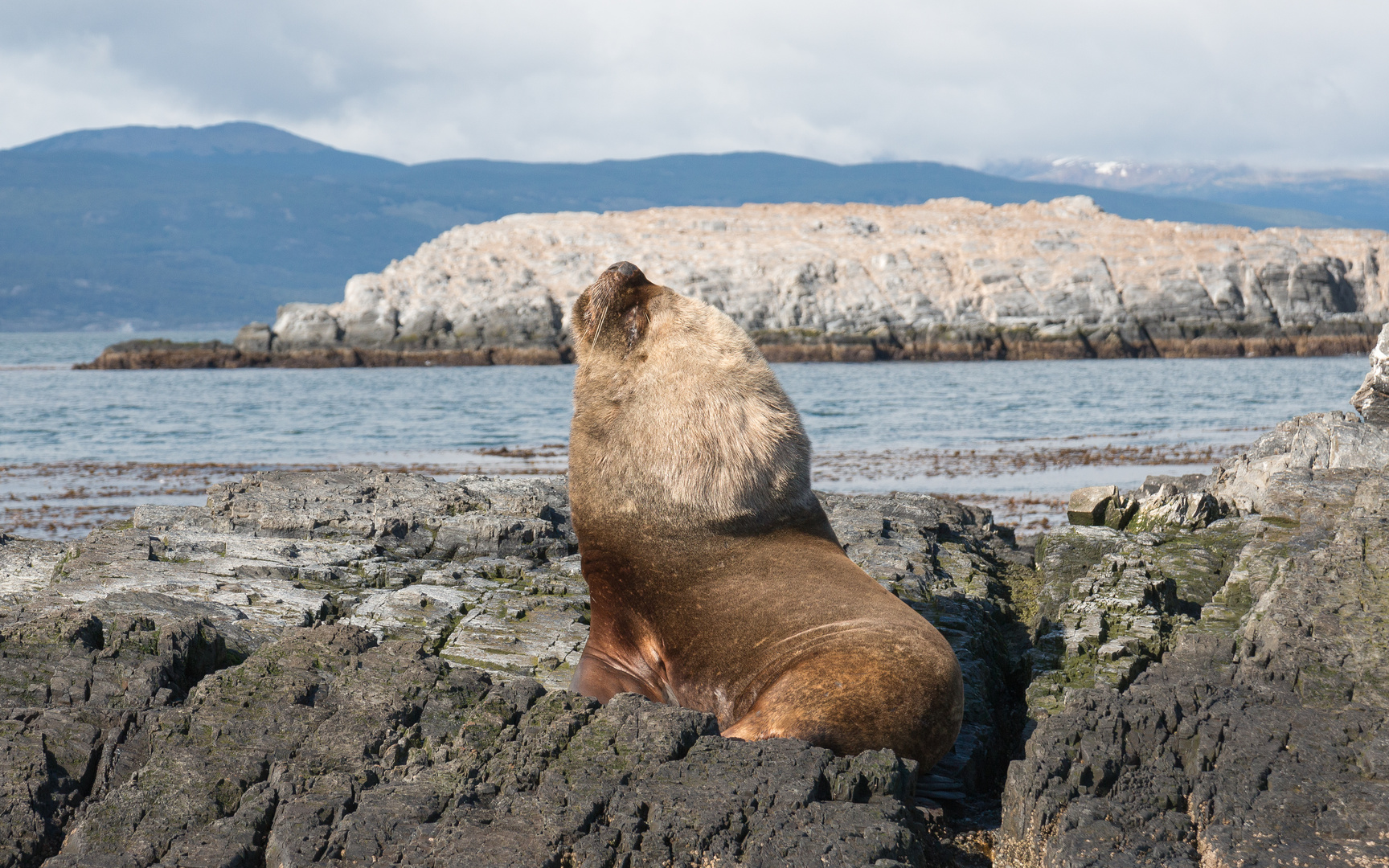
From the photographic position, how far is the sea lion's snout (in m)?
4.46

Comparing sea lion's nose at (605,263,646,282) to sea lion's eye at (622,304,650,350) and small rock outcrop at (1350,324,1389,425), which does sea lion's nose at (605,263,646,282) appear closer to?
sea lion's eye at (622,304,650,350)

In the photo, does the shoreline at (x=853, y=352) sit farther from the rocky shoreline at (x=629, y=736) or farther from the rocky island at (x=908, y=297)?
the rocky shoreline at (x=629, y=736)

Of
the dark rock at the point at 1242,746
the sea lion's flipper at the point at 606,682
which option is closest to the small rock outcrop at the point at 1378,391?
the dark rock at the point at 1242,746

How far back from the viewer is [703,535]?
13.7 feet

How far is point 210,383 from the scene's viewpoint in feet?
160

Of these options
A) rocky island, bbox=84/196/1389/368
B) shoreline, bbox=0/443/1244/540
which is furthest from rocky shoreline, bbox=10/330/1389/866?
rocky island, bbox=84/196/1389/368

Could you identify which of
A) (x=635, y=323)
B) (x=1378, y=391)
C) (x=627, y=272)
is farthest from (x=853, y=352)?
(x=635, y=323)

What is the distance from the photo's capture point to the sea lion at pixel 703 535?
397cm

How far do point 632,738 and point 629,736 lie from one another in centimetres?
1

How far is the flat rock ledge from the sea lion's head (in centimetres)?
86

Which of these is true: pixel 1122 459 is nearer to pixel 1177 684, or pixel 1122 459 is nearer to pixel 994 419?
pixel 994 419

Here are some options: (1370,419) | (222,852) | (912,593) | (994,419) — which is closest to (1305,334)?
(994,419)

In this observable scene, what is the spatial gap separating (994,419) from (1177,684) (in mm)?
24812

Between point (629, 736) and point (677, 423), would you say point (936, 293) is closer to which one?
point (677, 423)
